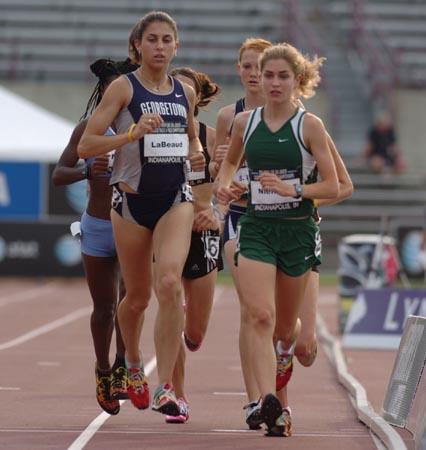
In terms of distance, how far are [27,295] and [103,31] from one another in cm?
1187

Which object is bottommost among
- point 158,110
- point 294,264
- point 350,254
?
point 350,254

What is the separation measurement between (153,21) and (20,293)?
58.4 ft

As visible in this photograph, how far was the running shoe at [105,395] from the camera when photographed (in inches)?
345

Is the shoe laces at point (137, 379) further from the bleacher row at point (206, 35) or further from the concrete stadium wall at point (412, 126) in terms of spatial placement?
the concrete stadium wall at point (412, 126)

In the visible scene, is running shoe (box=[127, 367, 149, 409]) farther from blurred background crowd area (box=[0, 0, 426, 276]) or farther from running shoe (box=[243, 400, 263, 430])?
blurred background crowd area (box=[0, 0, 426, 276])

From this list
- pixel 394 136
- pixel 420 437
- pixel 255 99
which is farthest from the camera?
pixel 394 136

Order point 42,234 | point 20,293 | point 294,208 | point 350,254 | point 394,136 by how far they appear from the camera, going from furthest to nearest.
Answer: point 394,136 < point 42,234 < point 20,293 < point 350,254 < point 294,208

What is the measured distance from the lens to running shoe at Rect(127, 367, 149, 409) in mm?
8492

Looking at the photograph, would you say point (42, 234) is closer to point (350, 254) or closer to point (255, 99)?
point (350, 254)

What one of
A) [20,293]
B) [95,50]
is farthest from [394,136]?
[20,293]

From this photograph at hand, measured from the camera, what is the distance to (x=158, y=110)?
320 inches

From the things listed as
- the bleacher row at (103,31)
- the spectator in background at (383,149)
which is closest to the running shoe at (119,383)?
the spectator in background at (383,149)

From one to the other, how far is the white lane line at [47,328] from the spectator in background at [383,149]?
1195cm

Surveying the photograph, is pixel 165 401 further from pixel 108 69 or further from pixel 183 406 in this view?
pixel 108 69
